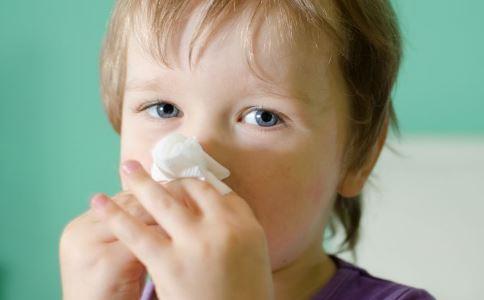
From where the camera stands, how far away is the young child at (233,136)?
22.3 inches

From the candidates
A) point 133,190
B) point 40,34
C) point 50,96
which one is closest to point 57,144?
point 50,96

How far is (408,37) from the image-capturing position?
152 centimetres

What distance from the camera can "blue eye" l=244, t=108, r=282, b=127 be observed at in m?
0.71

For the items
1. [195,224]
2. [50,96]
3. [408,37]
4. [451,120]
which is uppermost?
[50,96]

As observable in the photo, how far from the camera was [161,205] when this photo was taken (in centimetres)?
57

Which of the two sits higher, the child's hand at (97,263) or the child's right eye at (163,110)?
the child's right eye at (163,110)

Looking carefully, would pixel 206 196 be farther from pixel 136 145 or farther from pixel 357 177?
pixel 357 177

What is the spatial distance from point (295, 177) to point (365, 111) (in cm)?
19

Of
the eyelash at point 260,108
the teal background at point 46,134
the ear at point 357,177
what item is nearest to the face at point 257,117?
the eyelash at point 260,108

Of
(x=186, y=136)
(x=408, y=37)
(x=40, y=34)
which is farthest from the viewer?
(x=40, y=34)

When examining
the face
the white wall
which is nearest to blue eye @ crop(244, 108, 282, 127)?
the face

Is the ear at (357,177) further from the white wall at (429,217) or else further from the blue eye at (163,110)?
the white wall at (429,217)

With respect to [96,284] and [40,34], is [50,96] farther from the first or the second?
[96,284]

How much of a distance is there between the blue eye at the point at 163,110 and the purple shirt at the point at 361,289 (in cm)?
34
